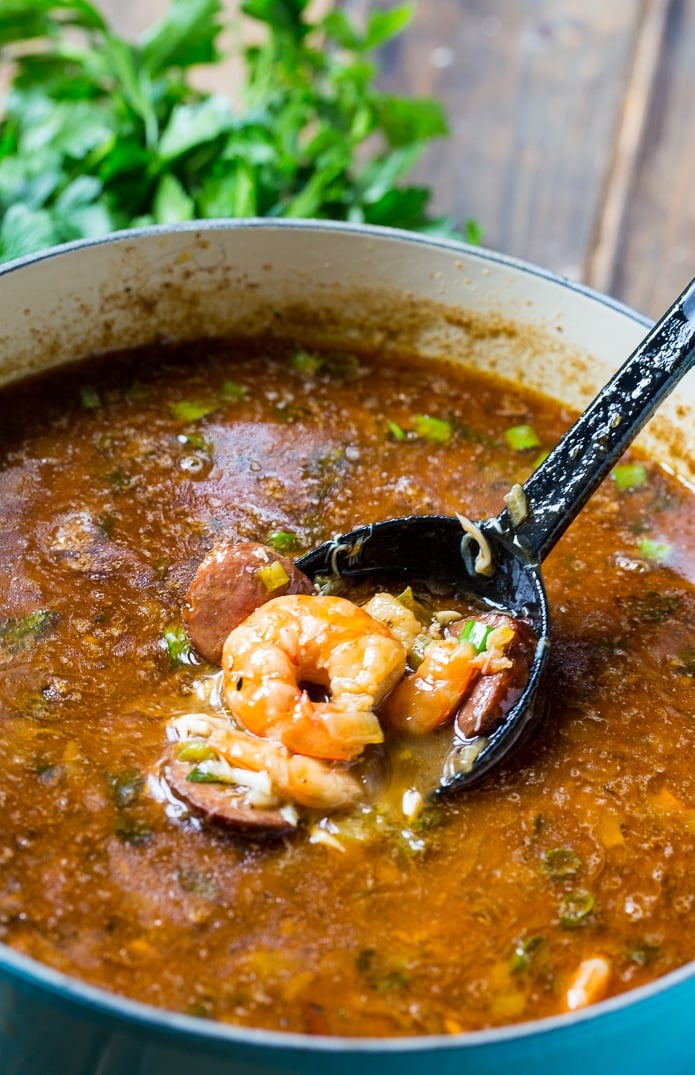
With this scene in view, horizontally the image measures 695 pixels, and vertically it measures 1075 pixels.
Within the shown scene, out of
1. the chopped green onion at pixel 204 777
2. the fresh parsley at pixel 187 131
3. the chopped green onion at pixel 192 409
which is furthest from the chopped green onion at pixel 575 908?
the fresh parsley at pixel 187 131

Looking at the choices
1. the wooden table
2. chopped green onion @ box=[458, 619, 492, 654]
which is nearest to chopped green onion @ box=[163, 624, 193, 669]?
chopped green onion @ box=[458, 619, 492, 654]

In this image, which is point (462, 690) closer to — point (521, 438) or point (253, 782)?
point (253, 782)

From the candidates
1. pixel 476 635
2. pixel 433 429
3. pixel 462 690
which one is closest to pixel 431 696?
pixel 462 690

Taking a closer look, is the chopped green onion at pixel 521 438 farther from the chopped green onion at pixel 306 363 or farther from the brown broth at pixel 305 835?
the chopped green onion at pixel 306 363

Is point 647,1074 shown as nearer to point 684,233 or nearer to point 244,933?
point 244,933

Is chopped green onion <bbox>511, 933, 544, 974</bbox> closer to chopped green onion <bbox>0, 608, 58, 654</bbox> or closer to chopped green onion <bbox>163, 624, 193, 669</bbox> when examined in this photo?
chopped green onion <bbox>163, 624, 193, 669</bbox>

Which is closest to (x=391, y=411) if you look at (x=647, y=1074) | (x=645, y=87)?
(x=647, y=1074)
